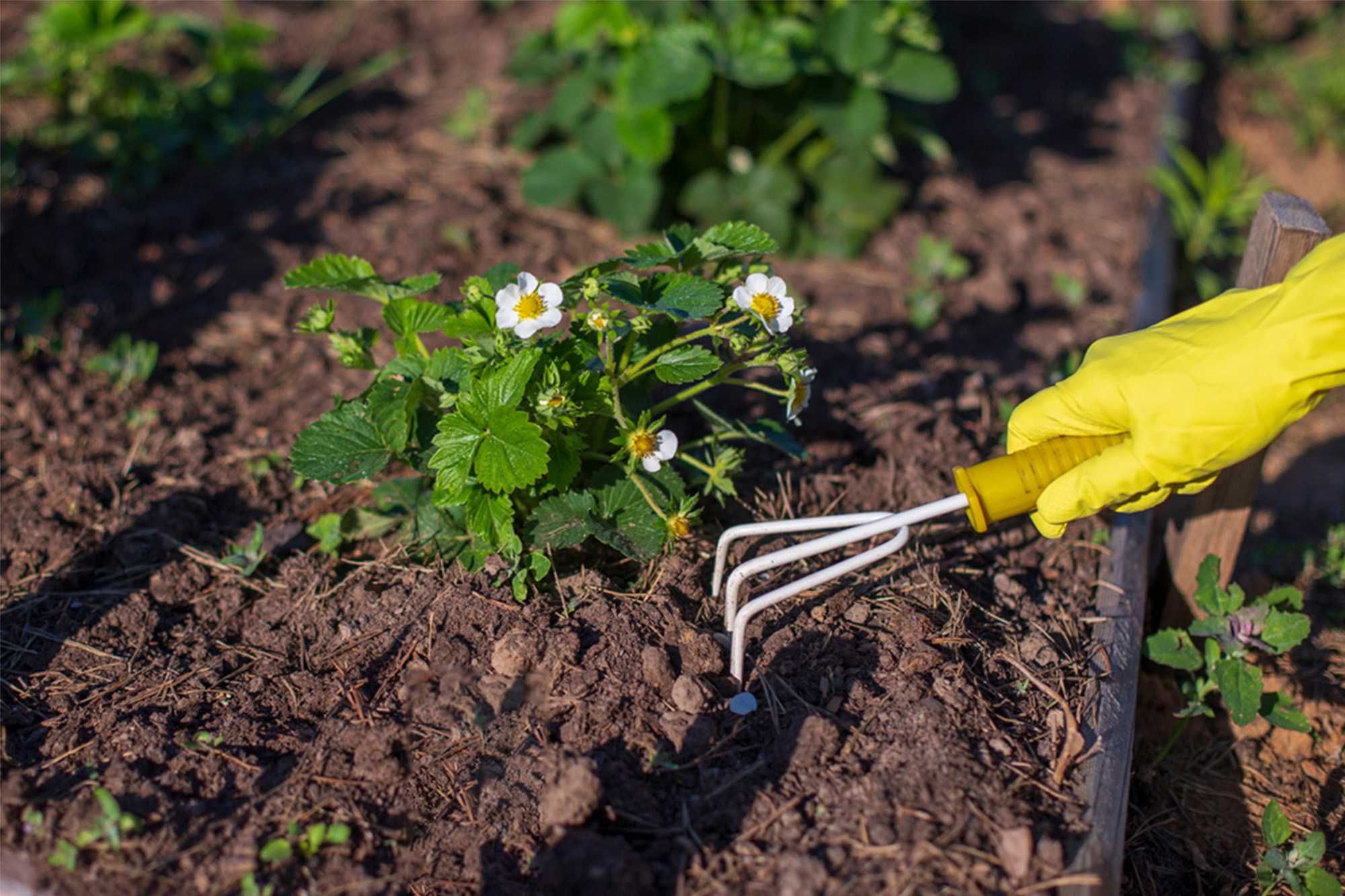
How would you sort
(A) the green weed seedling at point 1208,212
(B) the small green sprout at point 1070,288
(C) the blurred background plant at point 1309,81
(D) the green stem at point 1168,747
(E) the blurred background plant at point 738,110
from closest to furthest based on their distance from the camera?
(D) the green stem at point 1168,747 < (E) the blurred background plant at point 738,110 < (B) the small green sprout at point 1070,288 < (A) the green weed seedling at point 1208,212 < (C) the blurred background plant at point 1309,81

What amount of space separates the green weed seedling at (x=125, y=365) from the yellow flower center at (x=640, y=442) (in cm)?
167

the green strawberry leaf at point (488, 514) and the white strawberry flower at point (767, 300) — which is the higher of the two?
the white strawberry flower at point (767, 300)

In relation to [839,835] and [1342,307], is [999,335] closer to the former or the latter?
[1342,307]

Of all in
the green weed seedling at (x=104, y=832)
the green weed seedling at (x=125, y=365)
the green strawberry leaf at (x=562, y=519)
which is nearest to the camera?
the green weed seedling at (x=104, y=832)

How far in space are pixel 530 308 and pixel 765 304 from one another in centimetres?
43

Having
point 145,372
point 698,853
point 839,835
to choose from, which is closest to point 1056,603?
point 839,835

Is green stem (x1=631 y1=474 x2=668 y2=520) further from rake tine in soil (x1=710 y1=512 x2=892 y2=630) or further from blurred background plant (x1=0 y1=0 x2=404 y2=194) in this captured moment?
blurred background plant (x1=0 y1=0 x2=404 y2=194)

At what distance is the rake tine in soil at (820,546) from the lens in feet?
5.01

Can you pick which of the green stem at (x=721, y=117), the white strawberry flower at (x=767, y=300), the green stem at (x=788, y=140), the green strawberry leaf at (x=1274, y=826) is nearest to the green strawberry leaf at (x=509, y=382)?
the white strawberry flower at (x=767, y=300)

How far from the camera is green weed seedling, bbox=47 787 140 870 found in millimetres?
1373

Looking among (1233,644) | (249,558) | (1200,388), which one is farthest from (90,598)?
(1233,644)

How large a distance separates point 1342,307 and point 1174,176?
276 centimetres

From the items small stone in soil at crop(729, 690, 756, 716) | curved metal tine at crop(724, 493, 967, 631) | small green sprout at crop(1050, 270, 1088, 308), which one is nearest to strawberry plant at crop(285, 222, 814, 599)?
curved metal tine at crop(724, 493, 967, 631)

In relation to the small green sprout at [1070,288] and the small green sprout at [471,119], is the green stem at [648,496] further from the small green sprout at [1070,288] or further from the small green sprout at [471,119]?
the small green sprout at [471,119]
